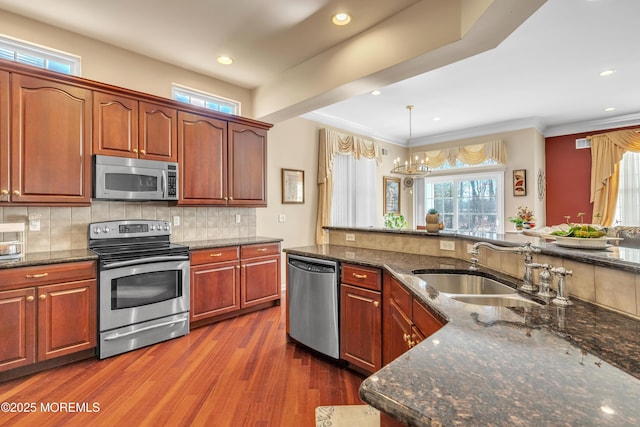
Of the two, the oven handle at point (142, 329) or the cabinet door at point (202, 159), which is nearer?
the oven handle at point (142, 329)

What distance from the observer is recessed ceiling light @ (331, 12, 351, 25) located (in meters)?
2.51

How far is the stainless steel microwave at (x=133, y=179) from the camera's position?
271cm

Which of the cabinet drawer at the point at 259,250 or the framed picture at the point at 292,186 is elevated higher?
the framed picture at the point at 292,186

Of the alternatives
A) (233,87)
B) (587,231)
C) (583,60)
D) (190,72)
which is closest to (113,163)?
(190,72)

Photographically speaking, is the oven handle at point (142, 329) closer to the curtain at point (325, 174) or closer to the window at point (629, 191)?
the curtain at point (325, 174)

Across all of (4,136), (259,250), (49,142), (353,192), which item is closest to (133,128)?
(49,142)

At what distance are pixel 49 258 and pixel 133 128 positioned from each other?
132 cm

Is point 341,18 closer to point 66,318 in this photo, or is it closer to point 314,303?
point 314,303

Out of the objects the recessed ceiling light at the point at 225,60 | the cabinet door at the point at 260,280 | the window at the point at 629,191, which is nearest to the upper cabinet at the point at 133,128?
the recessed ceiling light at the point at 225,60

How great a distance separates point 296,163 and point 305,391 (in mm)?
3337

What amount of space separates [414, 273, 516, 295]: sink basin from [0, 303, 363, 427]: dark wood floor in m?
0.92

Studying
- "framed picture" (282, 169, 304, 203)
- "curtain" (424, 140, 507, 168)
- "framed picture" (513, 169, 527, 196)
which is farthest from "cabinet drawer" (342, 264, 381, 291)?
"framed picture" (513, 169, 527, 196)

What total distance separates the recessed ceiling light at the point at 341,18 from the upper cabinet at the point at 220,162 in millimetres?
1679

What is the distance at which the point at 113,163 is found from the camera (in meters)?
2.78
